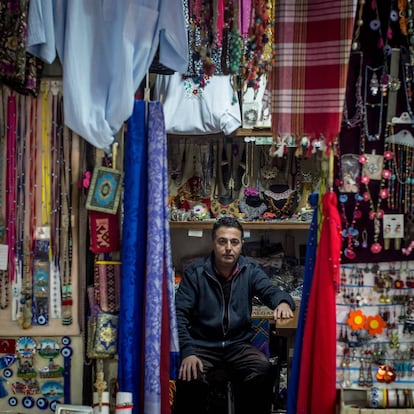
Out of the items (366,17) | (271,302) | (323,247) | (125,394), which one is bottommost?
(125,394)

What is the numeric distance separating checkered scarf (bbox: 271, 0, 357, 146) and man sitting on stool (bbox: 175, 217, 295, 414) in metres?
1.24

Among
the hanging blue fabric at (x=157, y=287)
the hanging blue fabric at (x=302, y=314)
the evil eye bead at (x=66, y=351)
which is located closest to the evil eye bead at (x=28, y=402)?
the evil eye bead at (x=66, y=351)

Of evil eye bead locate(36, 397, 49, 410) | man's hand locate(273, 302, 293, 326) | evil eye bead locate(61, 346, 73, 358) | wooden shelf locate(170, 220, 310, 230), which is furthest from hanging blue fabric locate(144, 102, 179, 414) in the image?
wooden shelf locate(170, 220, 310, 230)

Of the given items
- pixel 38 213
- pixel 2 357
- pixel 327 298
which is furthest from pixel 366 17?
pixel 2 357

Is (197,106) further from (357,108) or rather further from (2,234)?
(2,234)

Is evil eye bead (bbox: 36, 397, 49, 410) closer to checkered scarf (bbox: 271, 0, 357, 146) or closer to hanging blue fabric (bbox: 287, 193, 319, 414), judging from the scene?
hanging blue fabric (bbox: 287, 193, 319, 414)

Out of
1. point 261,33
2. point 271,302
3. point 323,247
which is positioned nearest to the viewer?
point 261,33

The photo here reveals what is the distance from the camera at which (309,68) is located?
2.65 meters

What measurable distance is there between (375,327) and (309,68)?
114cm

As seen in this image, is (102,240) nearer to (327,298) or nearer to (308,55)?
(327,298)

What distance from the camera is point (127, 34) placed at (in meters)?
2.69

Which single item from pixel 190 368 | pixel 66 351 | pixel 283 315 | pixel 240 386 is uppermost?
pixel 283 315

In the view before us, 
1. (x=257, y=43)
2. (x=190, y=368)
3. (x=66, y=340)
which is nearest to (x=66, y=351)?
(x=66, y=340)

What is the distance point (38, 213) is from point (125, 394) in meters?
0.88
